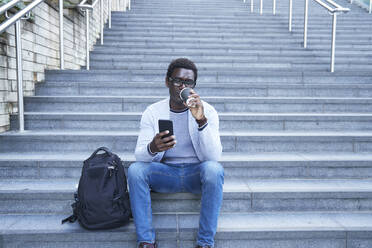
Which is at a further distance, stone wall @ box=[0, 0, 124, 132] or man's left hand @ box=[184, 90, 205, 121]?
stone wall @ box=[0, 0, 124, 132]

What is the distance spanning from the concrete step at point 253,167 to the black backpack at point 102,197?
0.50m

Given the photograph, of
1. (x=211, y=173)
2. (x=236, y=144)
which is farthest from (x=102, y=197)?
(x=236, y=144)

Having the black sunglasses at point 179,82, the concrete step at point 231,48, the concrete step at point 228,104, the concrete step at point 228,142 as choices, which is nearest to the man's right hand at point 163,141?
the black sunglasses at point 179,82

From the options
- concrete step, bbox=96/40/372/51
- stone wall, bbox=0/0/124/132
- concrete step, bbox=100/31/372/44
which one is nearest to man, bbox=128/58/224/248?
stone wall, bbox=0/0/124/132

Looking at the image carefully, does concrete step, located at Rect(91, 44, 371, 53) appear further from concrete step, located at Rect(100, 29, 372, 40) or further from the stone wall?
the stone wall

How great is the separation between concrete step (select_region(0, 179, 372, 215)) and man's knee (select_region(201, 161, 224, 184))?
1.29ft

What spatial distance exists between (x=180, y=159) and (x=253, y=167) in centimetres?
79

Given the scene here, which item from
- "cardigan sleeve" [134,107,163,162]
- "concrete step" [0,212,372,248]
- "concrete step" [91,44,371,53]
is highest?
"concrete step" [91,44,371,53]

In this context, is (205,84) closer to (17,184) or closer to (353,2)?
(17,184)

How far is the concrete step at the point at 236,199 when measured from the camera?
231 cm

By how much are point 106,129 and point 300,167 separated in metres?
2.01

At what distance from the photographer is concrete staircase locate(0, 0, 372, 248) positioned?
6.90 feet

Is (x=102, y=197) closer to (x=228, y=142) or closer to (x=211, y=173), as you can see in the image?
(x=211, y=173)

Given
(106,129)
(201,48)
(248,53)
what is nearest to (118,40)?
(201,48)
